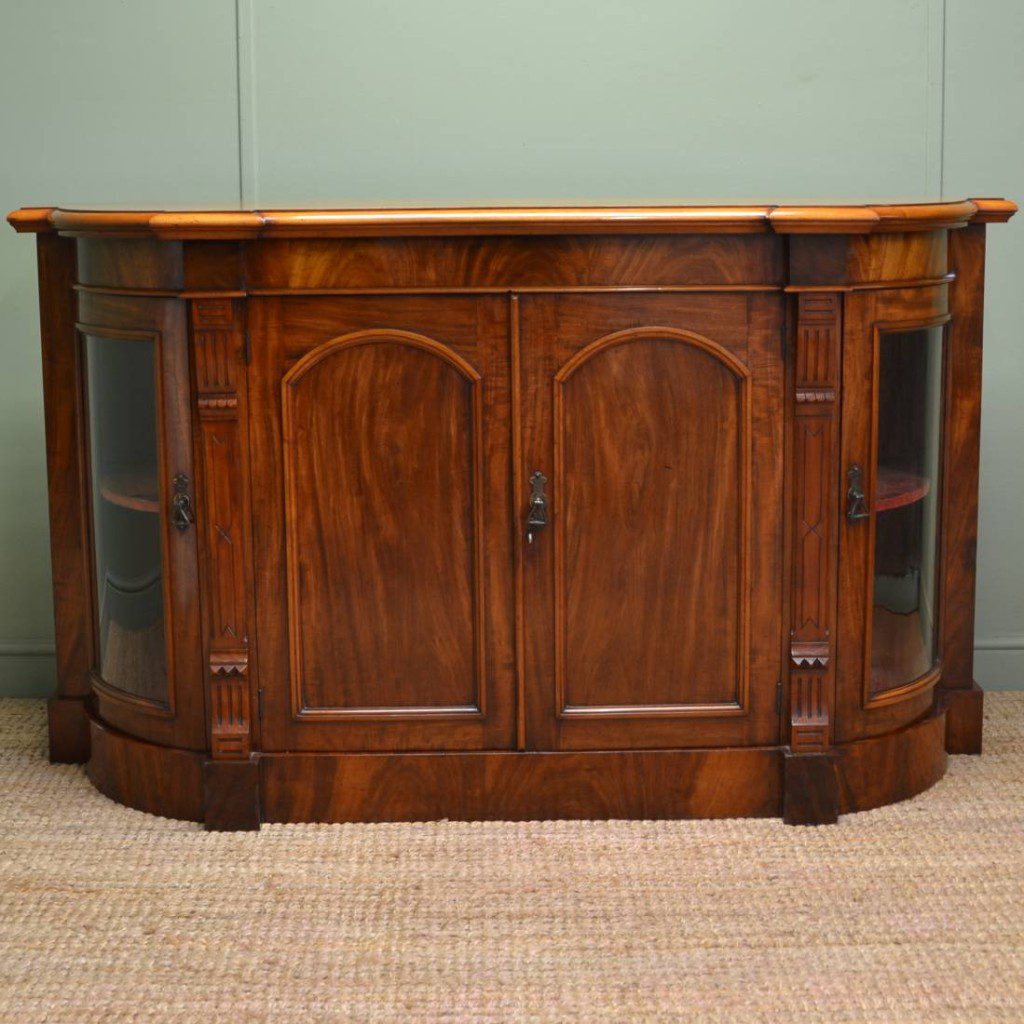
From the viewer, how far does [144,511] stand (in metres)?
2.87

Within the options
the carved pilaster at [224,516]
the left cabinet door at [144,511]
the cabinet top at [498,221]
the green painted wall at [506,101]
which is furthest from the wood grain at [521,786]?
the green painted wall at [506,101]

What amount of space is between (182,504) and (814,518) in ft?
3.62

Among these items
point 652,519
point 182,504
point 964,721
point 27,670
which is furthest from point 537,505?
point 27,670

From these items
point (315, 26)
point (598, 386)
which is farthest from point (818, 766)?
point (315, 26)

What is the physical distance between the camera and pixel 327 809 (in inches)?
112

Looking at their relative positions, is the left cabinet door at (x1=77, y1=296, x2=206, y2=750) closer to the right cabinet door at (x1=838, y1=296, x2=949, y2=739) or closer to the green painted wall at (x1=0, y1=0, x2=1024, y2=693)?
the green painted wall at (x1=0, y1=0, x2=1024, y2=693)

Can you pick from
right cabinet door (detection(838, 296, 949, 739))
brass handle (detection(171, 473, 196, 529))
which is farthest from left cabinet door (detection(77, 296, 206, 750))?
right cabinet door (detection(838, 296, 949, 739))

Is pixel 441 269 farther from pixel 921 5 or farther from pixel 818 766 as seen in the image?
pixel 921 5

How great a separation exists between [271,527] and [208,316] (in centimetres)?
38

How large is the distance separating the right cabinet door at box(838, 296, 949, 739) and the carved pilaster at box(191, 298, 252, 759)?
1.05 metres

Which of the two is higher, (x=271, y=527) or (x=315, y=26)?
(x=315, y=26)

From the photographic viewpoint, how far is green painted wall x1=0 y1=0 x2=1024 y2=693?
3.42m

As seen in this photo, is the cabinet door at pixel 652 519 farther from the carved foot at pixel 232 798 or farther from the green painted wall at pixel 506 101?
the green painted wall at pixel 506 101

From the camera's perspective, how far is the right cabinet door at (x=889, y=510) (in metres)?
2.78
